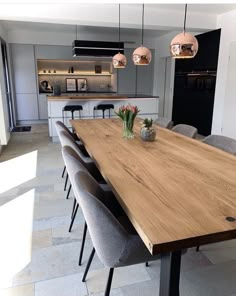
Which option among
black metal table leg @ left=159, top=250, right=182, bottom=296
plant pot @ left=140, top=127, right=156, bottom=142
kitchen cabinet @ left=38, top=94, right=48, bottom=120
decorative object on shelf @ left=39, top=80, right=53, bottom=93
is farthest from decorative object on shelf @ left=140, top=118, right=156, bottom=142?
decorative object on shelf @ left=39, top=80, right=53, bottom=93

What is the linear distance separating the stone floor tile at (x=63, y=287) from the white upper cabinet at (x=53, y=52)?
23.0ft

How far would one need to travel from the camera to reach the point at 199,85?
6.36 metres

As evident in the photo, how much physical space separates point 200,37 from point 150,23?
70.4 inches

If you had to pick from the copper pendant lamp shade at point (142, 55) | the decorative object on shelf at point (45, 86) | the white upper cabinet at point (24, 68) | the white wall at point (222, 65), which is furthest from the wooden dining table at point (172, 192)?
the decorative object on shelf at point (45, 86)

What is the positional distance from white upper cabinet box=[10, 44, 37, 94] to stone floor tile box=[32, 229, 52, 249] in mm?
6175

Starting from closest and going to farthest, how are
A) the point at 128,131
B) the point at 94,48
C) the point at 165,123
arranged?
the point at 128,131 < the point at 165,123 < the point at 94,48

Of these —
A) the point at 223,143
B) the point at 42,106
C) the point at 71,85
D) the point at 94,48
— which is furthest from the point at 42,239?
the point at 71,85

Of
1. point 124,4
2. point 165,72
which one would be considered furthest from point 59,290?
point 165,72

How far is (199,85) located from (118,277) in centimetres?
559

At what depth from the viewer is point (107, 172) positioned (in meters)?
1.68

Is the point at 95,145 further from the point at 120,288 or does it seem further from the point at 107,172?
the point at 120,288

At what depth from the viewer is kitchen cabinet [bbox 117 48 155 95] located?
A: 8297mm

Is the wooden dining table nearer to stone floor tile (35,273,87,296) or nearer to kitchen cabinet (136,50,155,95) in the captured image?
stone floor tile (35,273,87,296)

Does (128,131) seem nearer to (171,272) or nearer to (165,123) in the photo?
(165,123)
